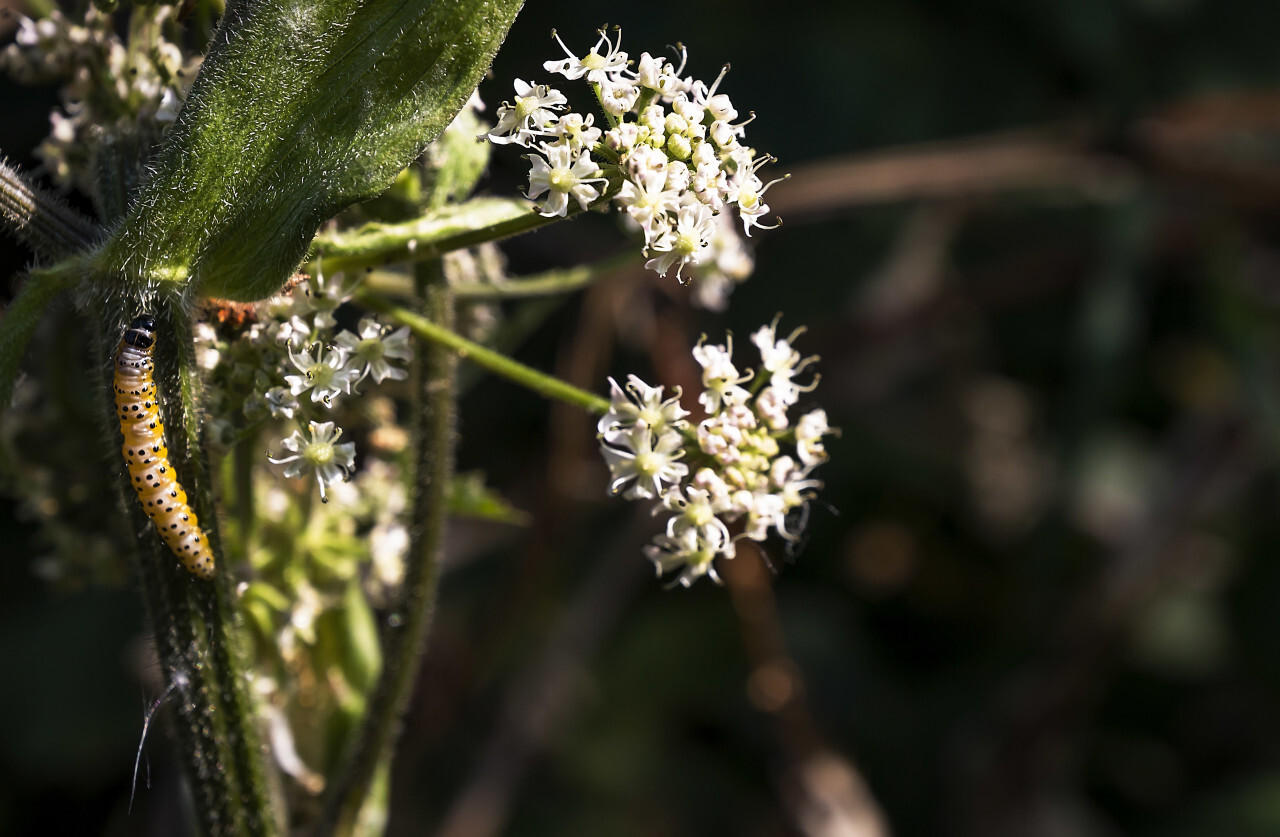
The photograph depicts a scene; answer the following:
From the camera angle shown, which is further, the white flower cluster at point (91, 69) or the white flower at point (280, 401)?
the white flower cluster at point (91, 69)

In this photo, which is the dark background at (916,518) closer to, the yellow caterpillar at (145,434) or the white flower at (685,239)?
the white flower at (685,239)

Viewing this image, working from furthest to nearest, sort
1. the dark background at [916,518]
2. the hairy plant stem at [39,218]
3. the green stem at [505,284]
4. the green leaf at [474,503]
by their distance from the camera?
the dark background at [916,518]
the green leaf at [474,503]
the green stem at [505,284]
the hairy plant stem at [39,218]

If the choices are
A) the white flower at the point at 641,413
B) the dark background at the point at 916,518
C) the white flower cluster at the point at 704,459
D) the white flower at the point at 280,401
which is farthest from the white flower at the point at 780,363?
the dark background at the point at 916,518

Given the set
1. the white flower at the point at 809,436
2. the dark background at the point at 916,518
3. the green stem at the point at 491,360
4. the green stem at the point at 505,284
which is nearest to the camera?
the green stem at the point at 491,360

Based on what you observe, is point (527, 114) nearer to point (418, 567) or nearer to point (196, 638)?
point (418, 567)

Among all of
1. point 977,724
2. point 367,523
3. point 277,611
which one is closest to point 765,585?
point 977,724

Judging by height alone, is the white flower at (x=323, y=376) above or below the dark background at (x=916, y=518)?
below

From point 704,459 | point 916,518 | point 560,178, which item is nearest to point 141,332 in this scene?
point 560,178
